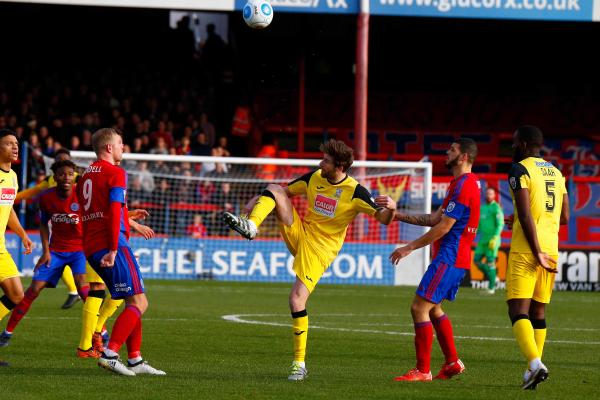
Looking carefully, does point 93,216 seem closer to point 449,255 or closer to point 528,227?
point 449,255

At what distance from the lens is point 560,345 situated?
13.9 meters

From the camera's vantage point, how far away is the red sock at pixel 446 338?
34.4ft

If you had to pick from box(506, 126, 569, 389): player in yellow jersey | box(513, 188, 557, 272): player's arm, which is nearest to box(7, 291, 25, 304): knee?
box(506, 126, 569, 389): player in yellow jersey

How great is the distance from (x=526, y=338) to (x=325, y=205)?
2.16 metres

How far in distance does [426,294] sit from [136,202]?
1614cm

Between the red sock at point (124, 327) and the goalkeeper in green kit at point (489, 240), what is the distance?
47.4ft

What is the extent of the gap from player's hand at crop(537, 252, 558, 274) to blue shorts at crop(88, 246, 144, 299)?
11.3 feet

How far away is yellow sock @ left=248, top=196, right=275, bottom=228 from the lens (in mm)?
10383

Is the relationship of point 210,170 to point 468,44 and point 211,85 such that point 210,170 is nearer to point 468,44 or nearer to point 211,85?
point 211,85

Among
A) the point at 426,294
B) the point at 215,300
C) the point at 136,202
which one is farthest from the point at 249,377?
the point at 136,202

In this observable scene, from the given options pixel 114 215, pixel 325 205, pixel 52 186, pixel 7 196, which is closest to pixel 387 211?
pixel 325 205

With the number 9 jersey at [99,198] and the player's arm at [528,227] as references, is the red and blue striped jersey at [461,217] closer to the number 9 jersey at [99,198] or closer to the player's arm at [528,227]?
the player's arm at [528,227]

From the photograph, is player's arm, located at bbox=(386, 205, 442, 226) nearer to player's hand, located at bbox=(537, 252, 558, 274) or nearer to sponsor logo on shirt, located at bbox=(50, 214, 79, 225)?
player's hand, located at bbox=(537, 252, 558, 274)

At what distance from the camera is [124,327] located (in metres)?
10.1
